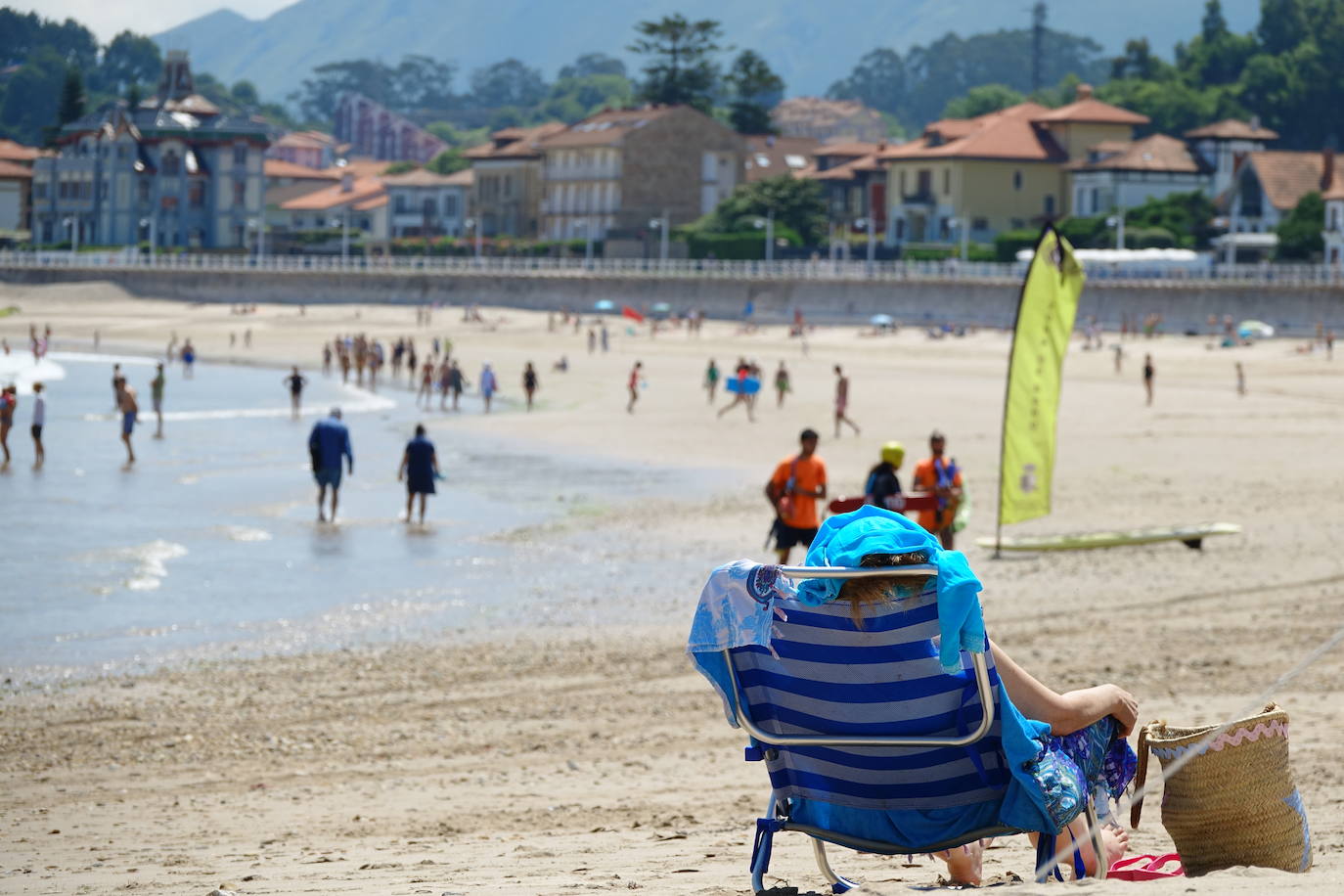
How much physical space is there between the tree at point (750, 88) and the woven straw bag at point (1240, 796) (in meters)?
88.8

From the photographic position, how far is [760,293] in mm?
65625

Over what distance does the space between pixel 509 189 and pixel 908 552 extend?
3638 inches

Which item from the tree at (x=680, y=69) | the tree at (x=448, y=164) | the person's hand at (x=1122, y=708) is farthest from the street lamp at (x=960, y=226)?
the person's hand at (x=1122, y=708)

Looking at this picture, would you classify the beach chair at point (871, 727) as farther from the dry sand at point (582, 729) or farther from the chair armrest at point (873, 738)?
the dry sand at point (582, 729)

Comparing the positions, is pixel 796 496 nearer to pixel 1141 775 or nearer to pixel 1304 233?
pixel 1141 775

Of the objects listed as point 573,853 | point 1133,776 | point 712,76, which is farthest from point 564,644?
point 712,76

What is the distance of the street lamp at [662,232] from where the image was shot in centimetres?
7625

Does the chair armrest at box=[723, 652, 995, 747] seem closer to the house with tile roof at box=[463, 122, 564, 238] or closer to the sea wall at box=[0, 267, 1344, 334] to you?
the sea wall at box=[0, 267, 1344, 334]

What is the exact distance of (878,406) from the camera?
32.9 meters

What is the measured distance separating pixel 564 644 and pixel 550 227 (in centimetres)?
8077

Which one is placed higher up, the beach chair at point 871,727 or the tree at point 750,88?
the tree at point 750,88

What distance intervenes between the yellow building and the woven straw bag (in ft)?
230

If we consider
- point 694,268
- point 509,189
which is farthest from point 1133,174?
point 509,189

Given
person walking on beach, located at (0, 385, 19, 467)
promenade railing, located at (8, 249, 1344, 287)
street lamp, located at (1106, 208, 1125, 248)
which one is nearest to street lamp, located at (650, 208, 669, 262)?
promenade railing, located at (8, 249, 1344, 287)
